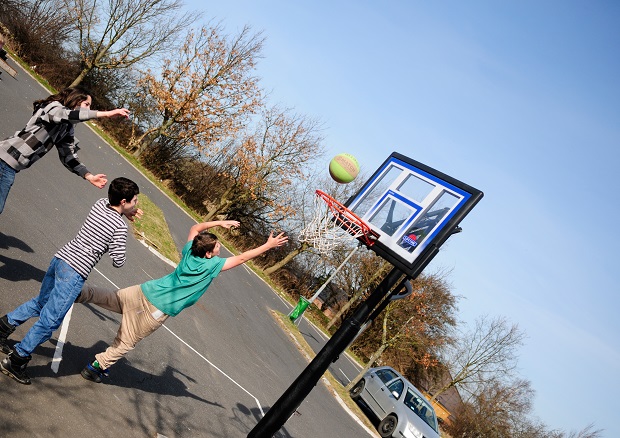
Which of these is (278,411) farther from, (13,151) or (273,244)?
(13,151)

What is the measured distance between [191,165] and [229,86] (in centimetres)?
568

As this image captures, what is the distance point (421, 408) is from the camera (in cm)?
1438

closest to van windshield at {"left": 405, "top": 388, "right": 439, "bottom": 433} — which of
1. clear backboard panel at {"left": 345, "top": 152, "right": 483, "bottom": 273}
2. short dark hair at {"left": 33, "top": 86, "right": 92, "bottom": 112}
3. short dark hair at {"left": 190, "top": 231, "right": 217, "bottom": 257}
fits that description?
clear backboard panel at {"left": 345, "top": 152, "right": 483, "bottom": 273}

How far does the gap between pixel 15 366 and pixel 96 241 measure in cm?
127

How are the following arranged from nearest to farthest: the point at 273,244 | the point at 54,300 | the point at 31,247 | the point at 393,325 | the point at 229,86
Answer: the point at 54,300, the point at 273,244, the point at 31,247, the point at 393,325, the point at 229,86

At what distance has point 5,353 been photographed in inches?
185

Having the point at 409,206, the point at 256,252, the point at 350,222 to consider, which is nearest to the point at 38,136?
the point at 256,252

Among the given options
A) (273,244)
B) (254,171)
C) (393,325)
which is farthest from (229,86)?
(273,244)

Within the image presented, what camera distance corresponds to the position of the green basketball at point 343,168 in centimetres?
773

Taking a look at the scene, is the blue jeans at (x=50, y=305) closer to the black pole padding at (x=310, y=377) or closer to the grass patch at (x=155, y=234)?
the black pole padding at (x=310, y=377)

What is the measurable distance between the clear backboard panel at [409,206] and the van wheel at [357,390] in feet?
33.2

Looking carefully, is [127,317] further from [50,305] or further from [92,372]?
[50,305]

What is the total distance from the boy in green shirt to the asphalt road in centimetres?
41

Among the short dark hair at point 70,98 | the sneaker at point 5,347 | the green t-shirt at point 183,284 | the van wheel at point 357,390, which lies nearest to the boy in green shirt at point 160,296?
the green t-shirt at point 183,284
